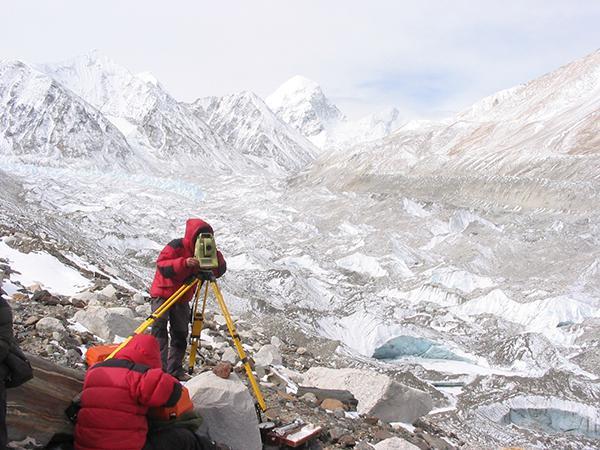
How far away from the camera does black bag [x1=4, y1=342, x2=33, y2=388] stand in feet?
9.09

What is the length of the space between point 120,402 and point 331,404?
342 centimetres

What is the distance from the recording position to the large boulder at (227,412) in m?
3.97

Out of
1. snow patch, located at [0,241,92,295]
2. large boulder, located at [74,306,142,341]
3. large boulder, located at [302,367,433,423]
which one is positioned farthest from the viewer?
snow patch, located at [0,241,92,295]

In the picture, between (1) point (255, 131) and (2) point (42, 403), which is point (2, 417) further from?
(1) point (255, 131)

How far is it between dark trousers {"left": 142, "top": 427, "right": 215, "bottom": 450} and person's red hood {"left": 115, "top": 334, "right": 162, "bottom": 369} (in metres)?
0.38

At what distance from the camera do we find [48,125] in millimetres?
86125

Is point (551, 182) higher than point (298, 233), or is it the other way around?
point (551, 182)

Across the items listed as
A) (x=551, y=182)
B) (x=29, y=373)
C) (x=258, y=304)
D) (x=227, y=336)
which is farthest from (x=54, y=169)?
(x=29, y=373)

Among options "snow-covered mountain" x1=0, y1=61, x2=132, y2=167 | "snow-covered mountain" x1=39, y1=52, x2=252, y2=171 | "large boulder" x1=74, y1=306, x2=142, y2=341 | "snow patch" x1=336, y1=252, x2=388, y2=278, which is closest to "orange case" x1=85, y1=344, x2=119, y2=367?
"large boulder" x1=74, y1=306, x2=142, y2=341

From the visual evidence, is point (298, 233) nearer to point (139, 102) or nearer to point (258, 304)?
point (258, 304)

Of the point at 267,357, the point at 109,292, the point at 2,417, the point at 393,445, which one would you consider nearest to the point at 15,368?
the point at 2,417

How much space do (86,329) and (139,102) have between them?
122722mm

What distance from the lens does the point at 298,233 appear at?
4128 centimetres

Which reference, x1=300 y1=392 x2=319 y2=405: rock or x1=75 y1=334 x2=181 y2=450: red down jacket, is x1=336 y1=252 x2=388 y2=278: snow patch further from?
x1=75 y1=334 x2=181 y2=450: red down jacket
